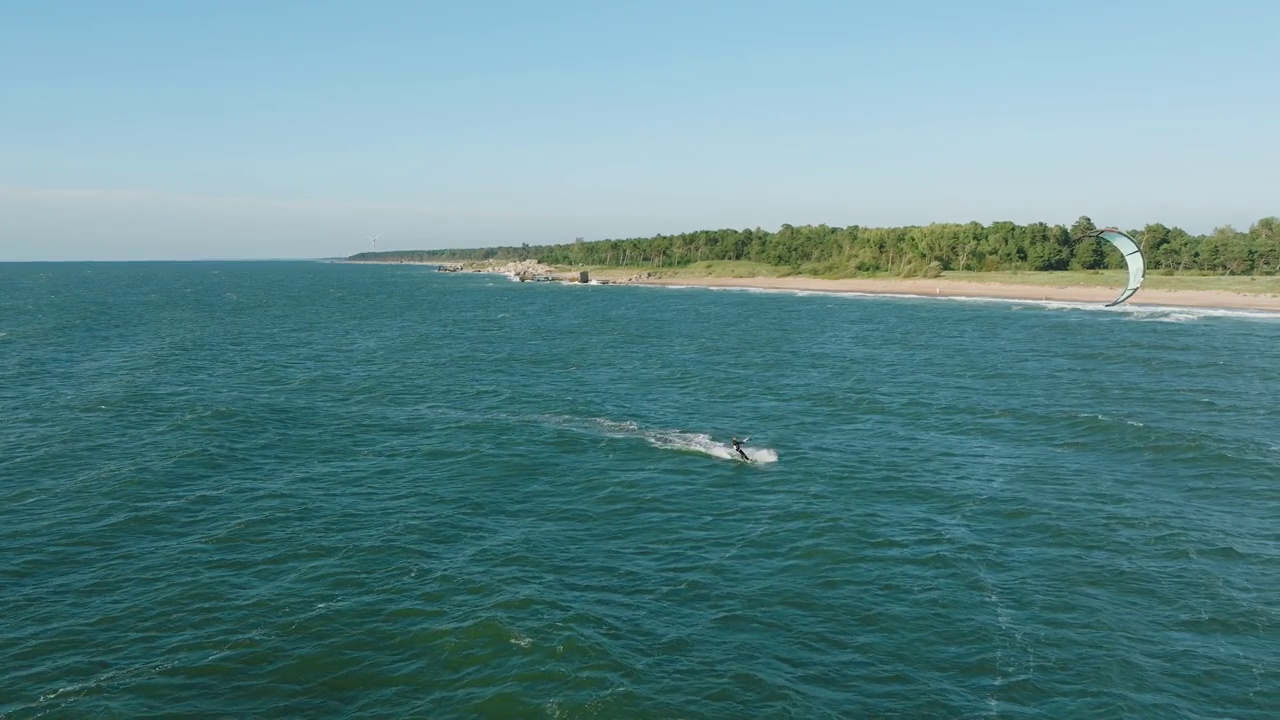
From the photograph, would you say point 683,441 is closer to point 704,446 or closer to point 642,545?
point 704,446

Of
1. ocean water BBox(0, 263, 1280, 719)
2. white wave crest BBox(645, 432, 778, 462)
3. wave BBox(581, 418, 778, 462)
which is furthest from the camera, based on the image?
wave BBox(581, 418, 778, 462)

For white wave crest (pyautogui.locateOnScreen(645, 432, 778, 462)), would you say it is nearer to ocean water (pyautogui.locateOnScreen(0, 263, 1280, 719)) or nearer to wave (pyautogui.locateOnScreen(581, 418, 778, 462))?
wave (pyautogui.locateOnScreen(581, 418, 778, 462))

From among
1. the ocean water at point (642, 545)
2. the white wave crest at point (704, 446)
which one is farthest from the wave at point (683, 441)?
the ocean water at point (642, 545)

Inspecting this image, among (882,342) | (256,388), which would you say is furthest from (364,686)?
(882,342)

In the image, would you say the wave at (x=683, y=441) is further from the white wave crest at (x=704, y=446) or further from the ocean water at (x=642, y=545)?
the ocean water at (x=642, y=545)

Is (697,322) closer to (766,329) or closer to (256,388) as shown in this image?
(766,329)

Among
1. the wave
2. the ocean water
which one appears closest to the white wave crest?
the wave

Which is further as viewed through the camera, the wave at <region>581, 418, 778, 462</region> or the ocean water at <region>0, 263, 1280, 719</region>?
the wave at <region>581, 418, 778, 462</region>

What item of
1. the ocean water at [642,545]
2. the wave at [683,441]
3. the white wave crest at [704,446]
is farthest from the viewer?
the wave at [683,441]

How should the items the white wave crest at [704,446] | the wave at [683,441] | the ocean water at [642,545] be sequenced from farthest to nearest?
the wave at [683,441] → the white wave crest at [704,446] → the ocean water at [642,545]
